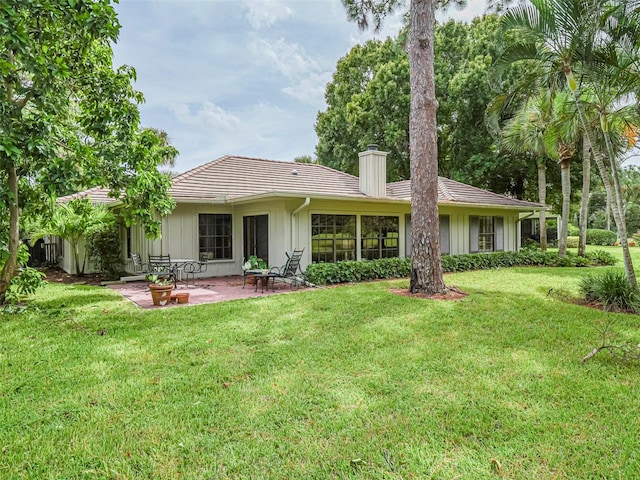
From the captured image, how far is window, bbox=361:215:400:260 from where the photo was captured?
12.7 m

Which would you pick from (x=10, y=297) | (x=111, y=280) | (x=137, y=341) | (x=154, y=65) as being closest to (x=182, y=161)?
(x=154, y=65)

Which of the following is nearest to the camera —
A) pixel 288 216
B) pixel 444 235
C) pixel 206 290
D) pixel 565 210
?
pixel 206 290

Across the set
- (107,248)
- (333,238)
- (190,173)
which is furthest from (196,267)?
(333,238)

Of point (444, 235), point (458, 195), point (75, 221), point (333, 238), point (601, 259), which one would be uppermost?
point (458, 195)

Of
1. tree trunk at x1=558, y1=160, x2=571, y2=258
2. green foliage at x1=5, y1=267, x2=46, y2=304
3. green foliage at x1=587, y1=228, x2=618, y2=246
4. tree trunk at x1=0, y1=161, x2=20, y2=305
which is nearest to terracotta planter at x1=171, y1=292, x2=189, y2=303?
green foliage at x1=5, y1=267, x2=46, y2=304

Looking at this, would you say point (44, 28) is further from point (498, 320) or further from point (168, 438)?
point (498, 320)

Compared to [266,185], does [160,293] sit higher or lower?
lower

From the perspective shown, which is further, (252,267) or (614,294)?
(252,267)

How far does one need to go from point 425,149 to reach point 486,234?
8889mm

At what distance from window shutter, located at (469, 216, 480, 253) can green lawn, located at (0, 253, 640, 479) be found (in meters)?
8.84

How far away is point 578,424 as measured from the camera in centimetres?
310

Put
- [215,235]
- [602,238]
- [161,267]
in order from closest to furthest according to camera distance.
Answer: [161,267]
[215,235]
[602,238]

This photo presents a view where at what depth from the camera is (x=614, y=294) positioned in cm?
750

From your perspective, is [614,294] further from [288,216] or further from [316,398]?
[288,216]
